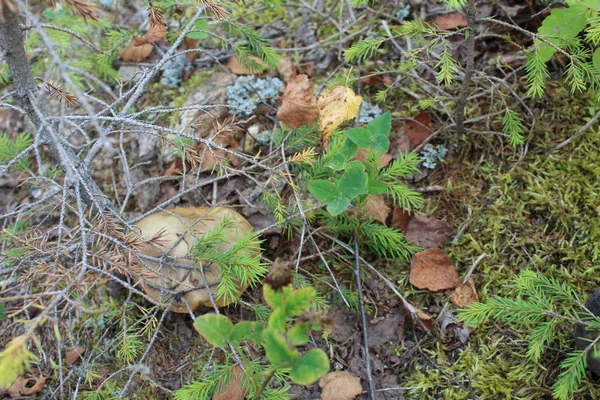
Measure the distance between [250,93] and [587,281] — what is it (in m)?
2.15

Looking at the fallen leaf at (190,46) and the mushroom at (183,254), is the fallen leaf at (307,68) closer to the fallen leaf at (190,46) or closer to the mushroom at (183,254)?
the fallen leaf at (190,46)

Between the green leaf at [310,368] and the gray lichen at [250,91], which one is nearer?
the green leaf at [310,368]

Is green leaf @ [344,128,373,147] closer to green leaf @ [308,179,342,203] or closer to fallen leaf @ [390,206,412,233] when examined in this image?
green leaf @ [308,179,342,203]

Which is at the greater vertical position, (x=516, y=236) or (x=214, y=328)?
(x=214, y=328)

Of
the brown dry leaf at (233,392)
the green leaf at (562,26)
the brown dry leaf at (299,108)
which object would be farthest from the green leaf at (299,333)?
the green leaf at (562,26)

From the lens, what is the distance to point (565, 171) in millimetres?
2545

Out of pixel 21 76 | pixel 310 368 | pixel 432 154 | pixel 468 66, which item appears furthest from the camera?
pixel 432 154

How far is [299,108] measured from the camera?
→ 253 cm

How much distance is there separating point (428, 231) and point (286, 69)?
4.62 feet

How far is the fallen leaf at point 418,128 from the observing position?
110 inches

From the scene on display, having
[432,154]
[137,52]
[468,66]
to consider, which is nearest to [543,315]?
[432,154]

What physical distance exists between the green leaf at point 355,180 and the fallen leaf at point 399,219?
19.2 inches

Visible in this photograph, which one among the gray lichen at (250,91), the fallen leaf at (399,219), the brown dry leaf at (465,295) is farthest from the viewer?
the gray lichen at (250,91)

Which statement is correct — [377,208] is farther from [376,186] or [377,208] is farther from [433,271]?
[433,271]
